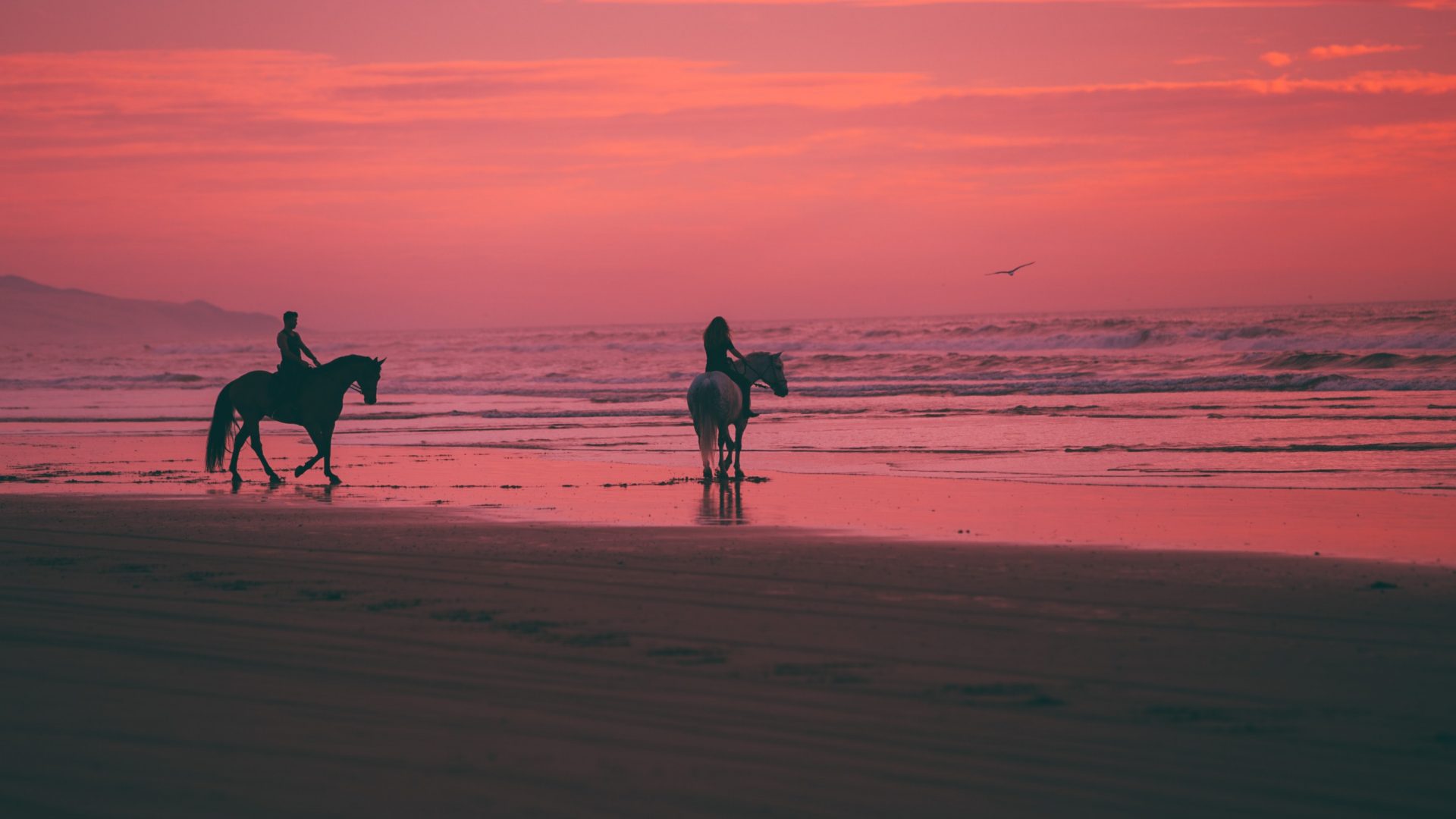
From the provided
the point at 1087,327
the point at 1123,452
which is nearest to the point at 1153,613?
the point at 1123,452

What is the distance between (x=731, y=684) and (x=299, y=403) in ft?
37.6

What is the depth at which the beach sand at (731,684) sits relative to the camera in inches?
157

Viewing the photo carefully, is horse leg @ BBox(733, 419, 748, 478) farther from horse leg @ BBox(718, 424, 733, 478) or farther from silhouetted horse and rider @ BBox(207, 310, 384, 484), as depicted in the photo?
silhouetted horse and rider @ BBox(207, 310, 384, 484)

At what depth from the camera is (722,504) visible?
12.1 m

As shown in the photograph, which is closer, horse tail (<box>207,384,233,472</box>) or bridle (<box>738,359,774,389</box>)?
horse tail (<box>207,384,233,472</box>)

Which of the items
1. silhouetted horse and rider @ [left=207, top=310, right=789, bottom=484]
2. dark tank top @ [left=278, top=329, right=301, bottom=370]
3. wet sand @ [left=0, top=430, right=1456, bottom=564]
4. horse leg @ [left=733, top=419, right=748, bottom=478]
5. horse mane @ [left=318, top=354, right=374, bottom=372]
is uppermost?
dark tank top @ [left=278, top=329, right=301, bottom=370]

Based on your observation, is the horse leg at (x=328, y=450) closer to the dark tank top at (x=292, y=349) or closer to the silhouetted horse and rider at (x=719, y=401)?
the dark tank top at (x=292, y=349)

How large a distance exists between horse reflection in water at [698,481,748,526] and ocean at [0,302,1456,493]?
1.86 meters

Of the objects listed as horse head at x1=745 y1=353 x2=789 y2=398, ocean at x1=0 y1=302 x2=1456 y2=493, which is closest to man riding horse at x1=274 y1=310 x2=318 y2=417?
ocean at x1=0 y1=302 x2=1456 y2=493

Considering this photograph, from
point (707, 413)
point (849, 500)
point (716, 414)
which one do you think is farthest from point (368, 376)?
point (849, 500)

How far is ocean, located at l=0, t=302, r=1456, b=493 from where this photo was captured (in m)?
16.3

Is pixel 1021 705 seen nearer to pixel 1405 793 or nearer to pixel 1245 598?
pixel 1405 793

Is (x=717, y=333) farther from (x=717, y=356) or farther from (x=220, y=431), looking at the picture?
(x=220, y=431)

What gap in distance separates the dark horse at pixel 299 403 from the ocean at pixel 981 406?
3084mm
